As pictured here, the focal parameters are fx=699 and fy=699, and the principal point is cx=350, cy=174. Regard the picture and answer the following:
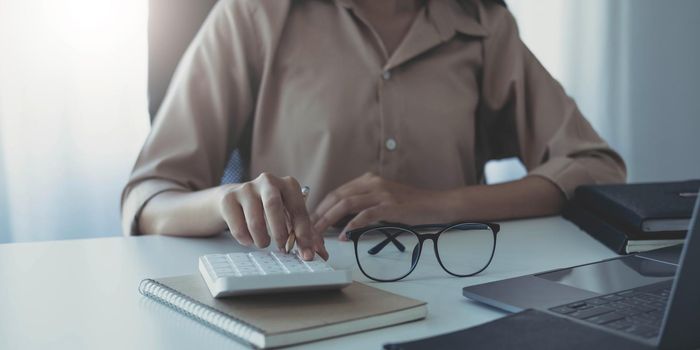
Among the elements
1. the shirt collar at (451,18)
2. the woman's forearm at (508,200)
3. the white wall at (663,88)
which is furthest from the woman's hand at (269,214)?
the white wall at (663,88)

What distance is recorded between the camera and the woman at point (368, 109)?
1.07m

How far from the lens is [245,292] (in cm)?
54

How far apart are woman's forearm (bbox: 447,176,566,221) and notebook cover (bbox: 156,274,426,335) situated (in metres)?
0.45

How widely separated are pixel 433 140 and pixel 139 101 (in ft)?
3.32

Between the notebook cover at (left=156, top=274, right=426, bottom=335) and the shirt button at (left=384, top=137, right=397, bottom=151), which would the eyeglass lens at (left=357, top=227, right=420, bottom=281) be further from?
the shirt button at (left=384, top=137, right=397, bottom=151)

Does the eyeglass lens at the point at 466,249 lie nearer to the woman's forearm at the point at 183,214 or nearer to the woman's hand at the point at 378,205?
the woman's hand at the point at 378,205

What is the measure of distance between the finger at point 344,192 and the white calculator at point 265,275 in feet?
1.07

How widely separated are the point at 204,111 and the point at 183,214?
0.26 metres

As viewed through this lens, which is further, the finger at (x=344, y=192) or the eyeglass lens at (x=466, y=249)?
the finger at (x=344, y=192)

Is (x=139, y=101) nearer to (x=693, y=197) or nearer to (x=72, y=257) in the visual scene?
(x=72, y=257)

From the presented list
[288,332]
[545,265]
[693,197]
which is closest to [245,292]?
[288,332]

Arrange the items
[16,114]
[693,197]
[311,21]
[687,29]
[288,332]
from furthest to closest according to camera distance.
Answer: [687,29] < [16,114] < [311,21] < [693,197] < [288,332]

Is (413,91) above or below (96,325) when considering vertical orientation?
above

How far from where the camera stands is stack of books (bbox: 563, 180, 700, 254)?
814mm
